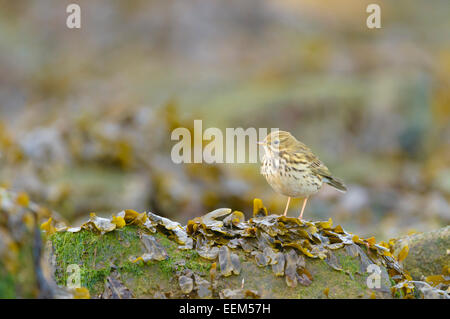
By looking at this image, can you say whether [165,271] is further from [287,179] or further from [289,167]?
[289,167]

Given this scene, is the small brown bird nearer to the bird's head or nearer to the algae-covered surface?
the bird's head

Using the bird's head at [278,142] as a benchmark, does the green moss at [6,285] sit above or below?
below

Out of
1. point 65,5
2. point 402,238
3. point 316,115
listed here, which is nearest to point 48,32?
point 65,5

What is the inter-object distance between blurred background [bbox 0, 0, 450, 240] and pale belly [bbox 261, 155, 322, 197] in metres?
1.99

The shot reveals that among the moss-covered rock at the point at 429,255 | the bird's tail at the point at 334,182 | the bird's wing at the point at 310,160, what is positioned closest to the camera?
the moss-covered rock at the point at 429,255

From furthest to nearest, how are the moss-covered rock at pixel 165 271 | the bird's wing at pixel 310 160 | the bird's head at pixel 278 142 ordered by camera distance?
the bird's wing at pixel 310 160 → the bird's head at pixel 278 142 → the moss-covered rock at pixel 165 271

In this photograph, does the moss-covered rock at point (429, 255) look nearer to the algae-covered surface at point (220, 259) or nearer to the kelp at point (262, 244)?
the kelp at point (262, 244)

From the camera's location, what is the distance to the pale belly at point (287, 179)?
18.1ft

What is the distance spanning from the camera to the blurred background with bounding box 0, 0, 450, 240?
9953mm

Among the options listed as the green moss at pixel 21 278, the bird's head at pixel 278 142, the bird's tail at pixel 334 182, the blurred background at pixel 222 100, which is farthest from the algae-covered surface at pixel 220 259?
the blurred background at pixel 222 100

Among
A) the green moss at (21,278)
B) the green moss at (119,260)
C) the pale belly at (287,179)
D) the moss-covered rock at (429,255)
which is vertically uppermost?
the pale belly at (287,179)

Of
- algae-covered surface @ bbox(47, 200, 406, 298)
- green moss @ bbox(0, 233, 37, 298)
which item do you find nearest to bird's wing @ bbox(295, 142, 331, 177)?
algae-covered surface @ bbox(47, 200, 406, 298)

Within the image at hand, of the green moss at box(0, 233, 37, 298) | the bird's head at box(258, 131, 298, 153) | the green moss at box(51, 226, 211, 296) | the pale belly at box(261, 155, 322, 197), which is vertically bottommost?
the green moss at box(51, 226, 211, 296)
